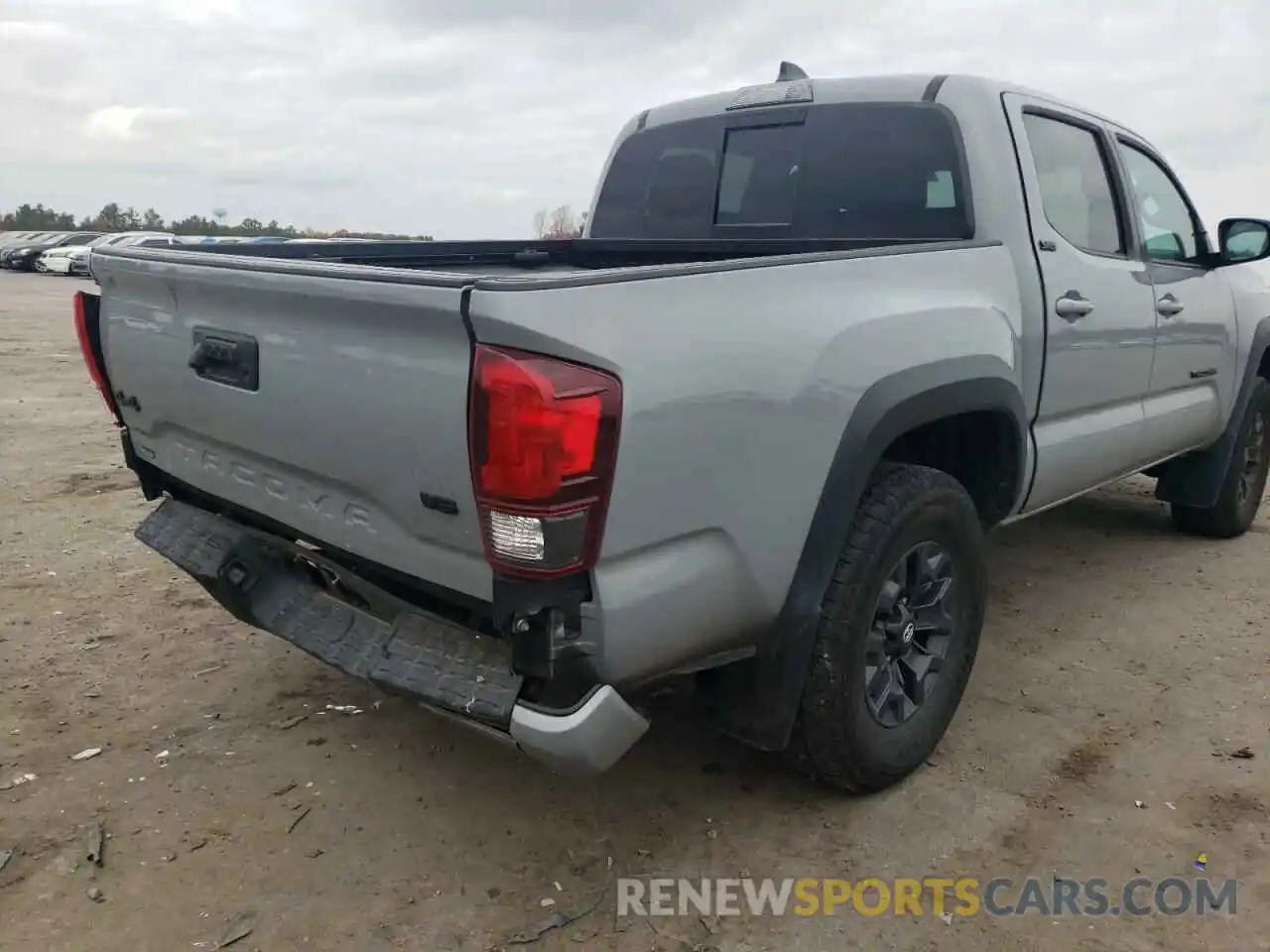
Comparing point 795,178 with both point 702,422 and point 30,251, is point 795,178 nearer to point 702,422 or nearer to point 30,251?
point 702,422

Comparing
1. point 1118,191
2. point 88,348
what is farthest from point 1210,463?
point 88,348

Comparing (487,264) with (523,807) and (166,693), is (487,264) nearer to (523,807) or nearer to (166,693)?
(166,693)

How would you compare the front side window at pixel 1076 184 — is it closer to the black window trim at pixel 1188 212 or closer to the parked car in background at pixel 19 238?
the black window trim at pixel 1188 212

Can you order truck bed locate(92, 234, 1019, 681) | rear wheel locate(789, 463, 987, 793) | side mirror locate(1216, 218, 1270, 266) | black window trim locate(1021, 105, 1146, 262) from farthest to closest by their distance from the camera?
side mirror locate(1216, 218, 1270, 266) → black window trim locate(1021, 105, 1146, 262) → rear wheel locate(789, 463, 987, 793) → truck bed locate(92, 234, 1019, 681)

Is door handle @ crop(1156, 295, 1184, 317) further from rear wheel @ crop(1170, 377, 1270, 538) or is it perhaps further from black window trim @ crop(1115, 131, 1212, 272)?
rear wheel @ crop(1170, 377, 1270, 538)

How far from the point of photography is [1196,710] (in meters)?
3.52

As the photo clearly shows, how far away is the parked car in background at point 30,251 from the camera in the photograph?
3312 centimetres

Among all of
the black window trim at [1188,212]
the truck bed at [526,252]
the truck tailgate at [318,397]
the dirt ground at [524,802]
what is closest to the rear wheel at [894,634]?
the dirt ground at [524,802]

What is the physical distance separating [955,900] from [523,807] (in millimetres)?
1154

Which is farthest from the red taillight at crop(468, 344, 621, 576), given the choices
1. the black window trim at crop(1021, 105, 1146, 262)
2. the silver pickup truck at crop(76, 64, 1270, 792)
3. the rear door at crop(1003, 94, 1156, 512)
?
the black window trim at crop(1021, 105, 1146, 262)

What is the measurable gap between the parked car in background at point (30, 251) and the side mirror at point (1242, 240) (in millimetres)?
35625

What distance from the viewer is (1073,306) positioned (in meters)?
3.49

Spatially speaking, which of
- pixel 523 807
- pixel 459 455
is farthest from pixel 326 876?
pixel 459 455

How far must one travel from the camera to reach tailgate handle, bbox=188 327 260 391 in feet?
8.04
